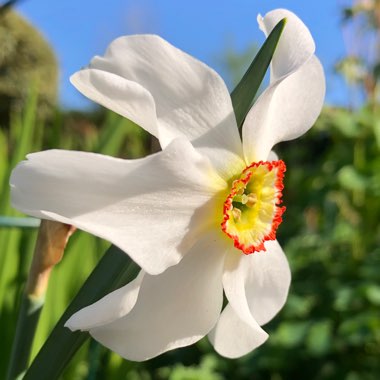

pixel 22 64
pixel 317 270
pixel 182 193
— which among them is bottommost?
pixel 22 64

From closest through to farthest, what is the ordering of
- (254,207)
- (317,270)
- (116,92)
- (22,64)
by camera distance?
(116,92) → (254,207) → (317,270) → (22,64)

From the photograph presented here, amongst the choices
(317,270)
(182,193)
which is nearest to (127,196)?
(182,193)

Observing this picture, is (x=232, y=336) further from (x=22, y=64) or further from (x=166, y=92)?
(x=22, y=64)

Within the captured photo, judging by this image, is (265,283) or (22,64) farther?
(22,64)

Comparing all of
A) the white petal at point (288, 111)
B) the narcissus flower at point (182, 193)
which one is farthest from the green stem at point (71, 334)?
the white petal at point (288, 111)

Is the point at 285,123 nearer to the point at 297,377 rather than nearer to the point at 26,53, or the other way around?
the point at 297,377

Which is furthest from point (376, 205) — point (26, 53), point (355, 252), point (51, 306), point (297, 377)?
point (26, 53)
